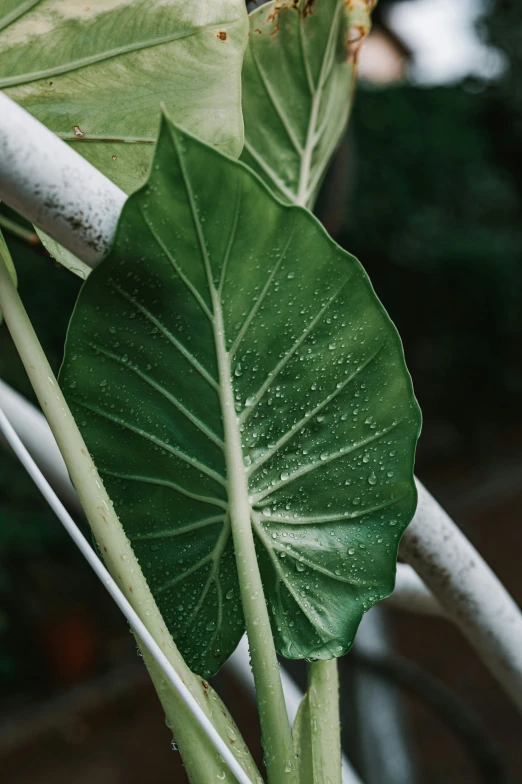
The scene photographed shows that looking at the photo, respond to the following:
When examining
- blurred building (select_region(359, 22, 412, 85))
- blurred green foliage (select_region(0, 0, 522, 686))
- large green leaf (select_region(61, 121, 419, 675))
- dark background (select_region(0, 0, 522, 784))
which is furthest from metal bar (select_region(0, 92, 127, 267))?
blurred building (select_region(359, 22, 412, 85))

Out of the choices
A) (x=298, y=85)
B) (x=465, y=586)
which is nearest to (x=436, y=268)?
(x=298, y=85)

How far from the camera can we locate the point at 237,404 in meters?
0.30

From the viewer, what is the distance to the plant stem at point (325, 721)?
302 millimetres

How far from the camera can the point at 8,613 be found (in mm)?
2865

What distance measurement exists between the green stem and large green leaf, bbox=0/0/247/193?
90 millimetres

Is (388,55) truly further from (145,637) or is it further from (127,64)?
(145,637)

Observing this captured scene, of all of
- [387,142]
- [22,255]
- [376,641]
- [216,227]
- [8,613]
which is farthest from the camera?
[387,142]

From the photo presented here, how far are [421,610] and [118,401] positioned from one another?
0.31m

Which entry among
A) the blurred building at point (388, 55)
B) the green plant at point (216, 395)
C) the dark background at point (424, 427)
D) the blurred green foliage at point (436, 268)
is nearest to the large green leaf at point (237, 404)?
the green plant at point (216, 395)

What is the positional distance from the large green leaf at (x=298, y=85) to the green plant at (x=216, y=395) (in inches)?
6.4

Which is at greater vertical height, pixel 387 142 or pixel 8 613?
pixel 387 142

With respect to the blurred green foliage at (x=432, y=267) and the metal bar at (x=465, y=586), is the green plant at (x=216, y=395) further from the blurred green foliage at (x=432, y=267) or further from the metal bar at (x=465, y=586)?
the blurred green foliage at (x=432, y=267)

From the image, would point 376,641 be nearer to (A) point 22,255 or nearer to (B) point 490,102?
(A) point 22,255

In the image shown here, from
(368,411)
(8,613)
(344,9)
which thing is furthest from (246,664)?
(8,613)
